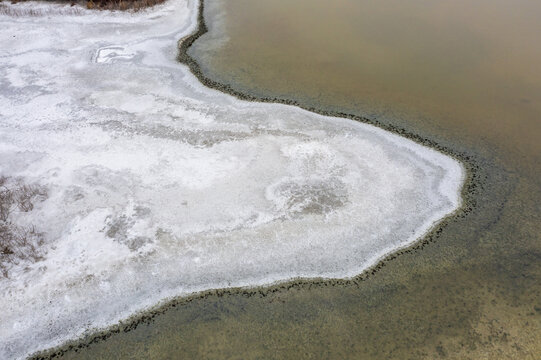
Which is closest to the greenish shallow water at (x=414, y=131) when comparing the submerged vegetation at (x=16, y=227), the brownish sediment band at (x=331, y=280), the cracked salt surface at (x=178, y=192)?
the brownish sediment band at (x=331, y=280)

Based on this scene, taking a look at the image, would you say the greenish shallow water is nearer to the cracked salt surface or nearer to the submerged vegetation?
the cracked salt surface

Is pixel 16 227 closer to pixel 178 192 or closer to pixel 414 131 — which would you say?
pixel 178 192

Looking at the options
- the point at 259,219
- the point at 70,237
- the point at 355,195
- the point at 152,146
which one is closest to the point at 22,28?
the point at 152,146

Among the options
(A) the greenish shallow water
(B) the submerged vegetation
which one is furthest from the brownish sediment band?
(B) the submerged vegetation

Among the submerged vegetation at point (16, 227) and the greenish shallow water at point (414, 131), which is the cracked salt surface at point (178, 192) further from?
the greenish shallow water at point (414, 131)

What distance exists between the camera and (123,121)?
1309 centimetres

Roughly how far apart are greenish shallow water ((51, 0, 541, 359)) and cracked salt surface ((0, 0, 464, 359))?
676 millimetres

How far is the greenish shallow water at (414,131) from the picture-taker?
789 cm

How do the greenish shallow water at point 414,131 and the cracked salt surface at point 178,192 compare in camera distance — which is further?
the cracked salt surface at point 178,192

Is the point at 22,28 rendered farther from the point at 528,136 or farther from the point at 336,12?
the point at 528,136

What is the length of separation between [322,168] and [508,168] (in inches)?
208

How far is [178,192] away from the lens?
10633 millimetres

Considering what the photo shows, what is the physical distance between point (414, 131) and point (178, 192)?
7.51 m

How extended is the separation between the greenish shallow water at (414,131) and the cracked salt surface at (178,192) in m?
0.68
